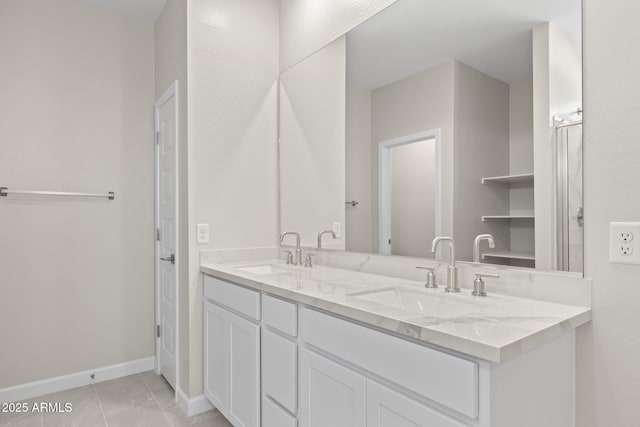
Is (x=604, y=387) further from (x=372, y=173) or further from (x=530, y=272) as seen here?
(x=372, y=173)

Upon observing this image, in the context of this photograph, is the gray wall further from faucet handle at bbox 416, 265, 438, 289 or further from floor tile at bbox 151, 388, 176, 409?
floor tile at bbox 151, 388, 176, 409

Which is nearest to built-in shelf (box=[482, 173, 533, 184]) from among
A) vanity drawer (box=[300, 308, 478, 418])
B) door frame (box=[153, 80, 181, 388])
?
vanity drawer (box=[300, 308, 478, 418])

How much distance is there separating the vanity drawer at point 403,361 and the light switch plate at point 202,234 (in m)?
1.13

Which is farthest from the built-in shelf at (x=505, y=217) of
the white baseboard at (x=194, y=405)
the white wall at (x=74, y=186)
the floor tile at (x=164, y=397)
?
the white wall at (x=74, y=186)

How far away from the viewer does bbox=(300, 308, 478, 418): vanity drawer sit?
88 centimetres

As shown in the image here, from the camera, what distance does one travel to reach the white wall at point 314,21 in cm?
199

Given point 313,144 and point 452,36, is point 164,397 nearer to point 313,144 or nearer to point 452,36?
point 313,144

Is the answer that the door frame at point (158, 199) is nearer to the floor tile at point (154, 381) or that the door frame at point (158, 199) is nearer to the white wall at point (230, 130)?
the floor tile at point (154, 381)

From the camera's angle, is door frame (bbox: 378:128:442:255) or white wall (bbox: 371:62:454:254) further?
door frame (bbox: 378:128:442:255)

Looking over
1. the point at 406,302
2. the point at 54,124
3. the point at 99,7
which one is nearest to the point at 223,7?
the point at 99,7

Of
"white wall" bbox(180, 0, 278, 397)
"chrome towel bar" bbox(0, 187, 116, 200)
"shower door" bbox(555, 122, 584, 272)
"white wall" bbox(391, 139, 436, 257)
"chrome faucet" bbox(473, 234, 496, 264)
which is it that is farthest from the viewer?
"chrome towel bar" bbox(0, 187, 116, 200)

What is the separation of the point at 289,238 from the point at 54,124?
177 centimetres

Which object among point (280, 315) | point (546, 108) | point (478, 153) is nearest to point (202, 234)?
point (280, 315)

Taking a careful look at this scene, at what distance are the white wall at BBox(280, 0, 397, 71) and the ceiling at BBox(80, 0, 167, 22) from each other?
895mm
